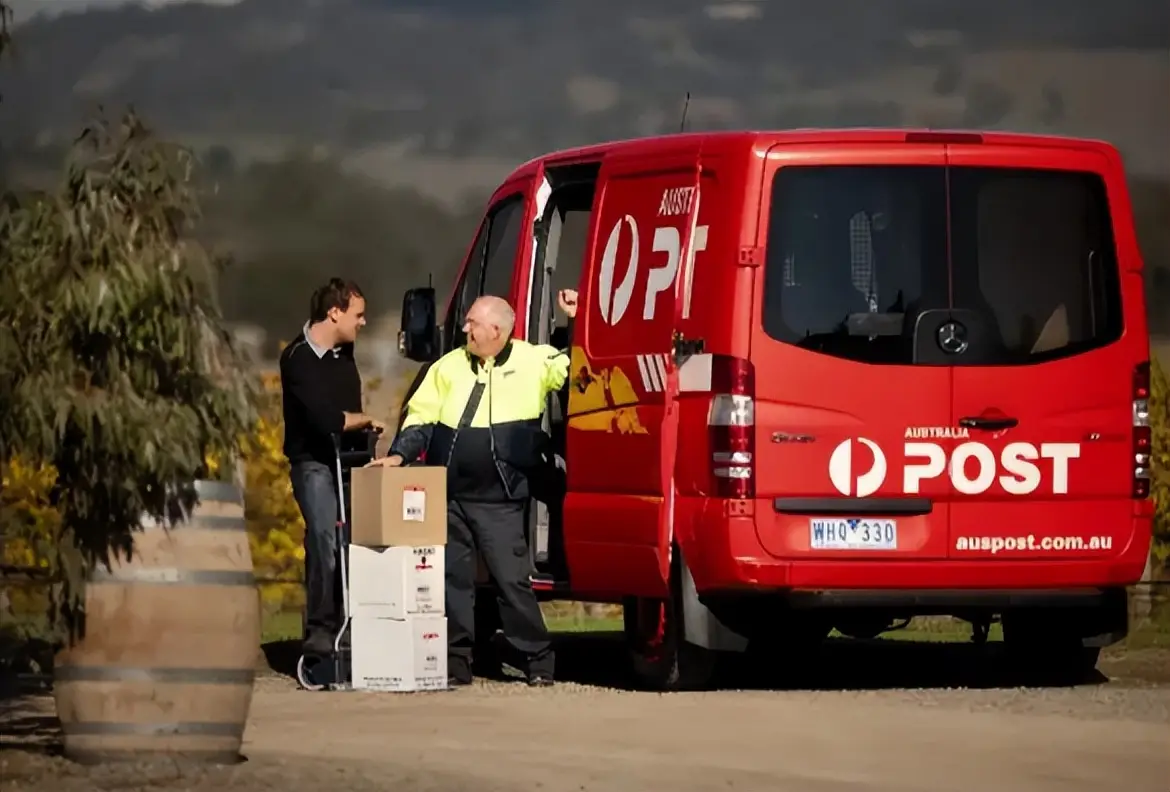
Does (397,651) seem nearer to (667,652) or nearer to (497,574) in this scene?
(497,574)

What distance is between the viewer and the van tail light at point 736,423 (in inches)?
536

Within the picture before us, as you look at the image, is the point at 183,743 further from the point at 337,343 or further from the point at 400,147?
the point at 400,147

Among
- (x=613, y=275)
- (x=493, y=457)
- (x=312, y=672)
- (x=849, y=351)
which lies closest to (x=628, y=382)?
(x=613, y=275)

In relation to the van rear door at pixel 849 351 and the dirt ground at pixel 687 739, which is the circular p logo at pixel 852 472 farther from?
the dirt ground at pixel 687 739

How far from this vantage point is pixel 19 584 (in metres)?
10.8

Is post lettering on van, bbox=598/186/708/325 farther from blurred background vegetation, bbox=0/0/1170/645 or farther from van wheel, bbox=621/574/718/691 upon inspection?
blurred background vegetation, bbox=0/0/1170/645

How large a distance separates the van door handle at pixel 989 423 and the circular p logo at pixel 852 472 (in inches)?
15.2

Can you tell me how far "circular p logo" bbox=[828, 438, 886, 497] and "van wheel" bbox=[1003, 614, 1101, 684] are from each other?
170cm

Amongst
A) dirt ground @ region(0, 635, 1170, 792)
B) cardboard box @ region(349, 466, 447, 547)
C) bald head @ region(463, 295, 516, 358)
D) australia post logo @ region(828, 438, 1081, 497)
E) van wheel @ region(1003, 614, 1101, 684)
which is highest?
bald head @ region(463, 295, 516, 358)

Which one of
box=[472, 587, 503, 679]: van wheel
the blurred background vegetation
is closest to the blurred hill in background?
the blurred background vegetation

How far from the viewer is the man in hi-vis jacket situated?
14758mm

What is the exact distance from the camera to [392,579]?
1442cm

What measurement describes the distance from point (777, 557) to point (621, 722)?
3.99 feet

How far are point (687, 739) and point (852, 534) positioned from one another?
1912 millimetres
